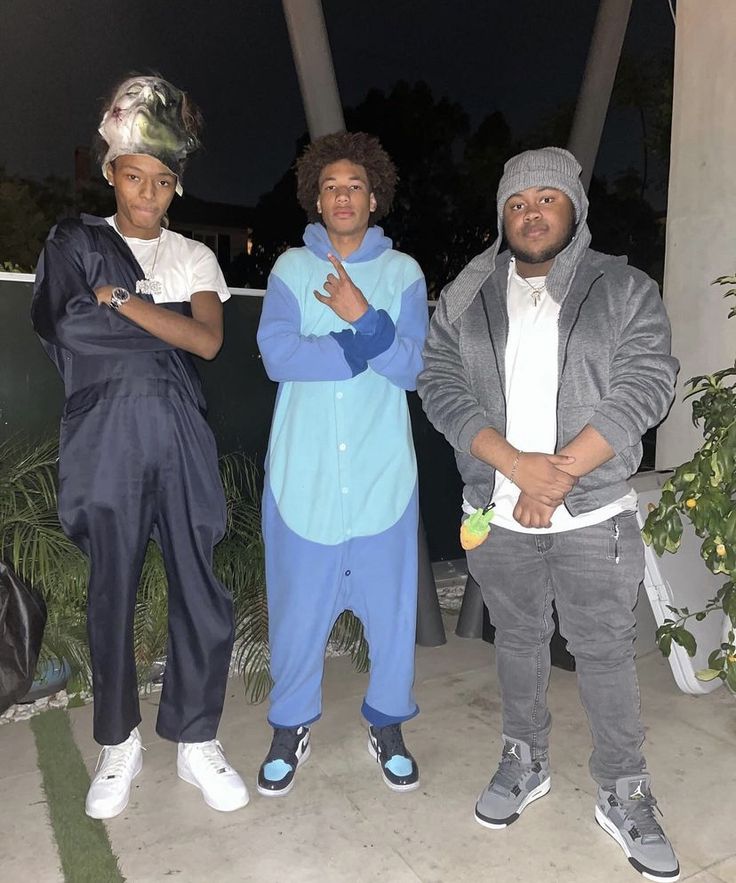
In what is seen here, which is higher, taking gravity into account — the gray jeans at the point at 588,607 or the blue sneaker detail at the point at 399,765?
the gray jeans at the point at 588,607

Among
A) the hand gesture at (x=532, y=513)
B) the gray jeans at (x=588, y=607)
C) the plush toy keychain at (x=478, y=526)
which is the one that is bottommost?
the gray jeans at (x=588, y=607)

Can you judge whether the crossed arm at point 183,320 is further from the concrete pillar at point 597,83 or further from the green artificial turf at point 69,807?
the concrete pillar at point 597,83

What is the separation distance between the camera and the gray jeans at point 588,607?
180cm

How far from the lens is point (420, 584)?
3.27 meters

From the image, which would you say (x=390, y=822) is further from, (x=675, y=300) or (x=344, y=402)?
(x=675, y=300)

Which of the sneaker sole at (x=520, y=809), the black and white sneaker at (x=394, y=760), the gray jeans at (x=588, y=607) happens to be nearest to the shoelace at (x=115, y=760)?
the black and white sneaker at (x=394, y=760)

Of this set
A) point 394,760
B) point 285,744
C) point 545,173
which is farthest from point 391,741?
point 545,173

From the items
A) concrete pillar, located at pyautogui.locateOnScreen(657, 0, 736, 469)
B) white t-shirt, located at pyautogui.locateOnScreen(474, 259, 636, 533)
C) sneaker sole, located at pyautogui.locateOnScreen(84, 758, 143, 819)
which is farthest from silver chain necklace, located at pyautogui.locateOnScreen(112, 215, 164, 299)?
concrete pillar, located at pyautogui.locateOnScreen(657, 0, 736, 469)

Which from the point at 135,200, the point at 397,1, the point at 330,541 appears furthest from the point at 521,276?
the point at 397,1

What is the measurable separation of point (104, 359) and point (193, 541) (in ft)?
1.82

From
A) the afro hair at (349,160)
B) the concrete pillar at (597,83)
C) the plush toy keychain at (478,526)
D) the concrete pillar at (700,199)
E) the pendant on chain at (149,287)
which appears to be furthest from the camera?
the concrete pillar at (597,83)

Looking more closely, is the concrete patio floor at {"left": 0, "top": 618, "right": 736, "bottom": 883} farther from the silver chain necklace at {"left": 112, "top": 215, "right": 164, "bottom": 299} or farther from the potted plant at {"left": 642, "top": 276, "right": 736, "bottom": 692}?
the silver chain necklace at {"left": 112, "top": 215, "right": 164, "bottom": 299}

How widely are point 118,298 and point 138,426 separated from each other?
0.34 m

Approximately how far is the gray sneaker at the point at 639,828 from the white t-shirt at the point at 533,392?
0.69 m
